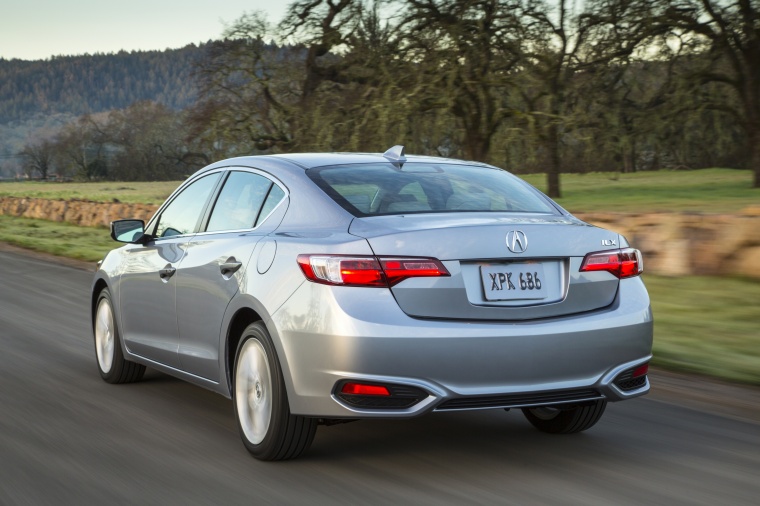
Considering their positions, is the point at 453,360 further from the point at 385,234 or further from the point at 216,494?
the point at 216,494

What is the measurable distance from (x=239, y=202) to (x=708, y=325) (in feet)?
Result: 18.1

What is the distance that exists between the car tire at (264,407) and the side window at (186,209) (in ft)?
4.28

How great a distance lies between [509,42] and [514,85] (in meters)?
1.04

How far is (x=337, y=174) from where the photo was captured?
5445 mm

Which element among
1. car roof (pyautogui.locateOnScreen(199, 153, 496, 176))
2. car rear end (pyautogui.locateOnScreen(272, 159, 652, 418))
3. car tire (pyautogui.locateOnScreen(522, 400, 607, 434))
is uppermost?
car roof (pyautogui.locateOnScreen(199, 153, 496, 176))

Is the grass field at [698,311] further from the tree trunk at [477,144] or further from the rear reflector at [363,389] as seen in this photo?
the rear reflector at [363,389]

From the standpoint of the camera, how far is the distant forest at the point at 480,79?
26.0 meters

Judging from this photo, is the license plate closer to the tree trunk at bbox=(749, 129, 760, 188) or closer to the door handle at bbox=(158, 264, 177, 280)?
the door handle at bbox=(158, 264, 177, 280)

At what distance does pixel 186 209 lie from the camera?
6.44 meters

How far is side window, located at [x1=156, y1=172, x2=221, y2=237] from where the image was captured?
245 inches

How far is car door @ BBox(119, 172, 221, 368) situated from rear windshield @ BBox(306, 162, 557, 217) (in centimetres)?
110

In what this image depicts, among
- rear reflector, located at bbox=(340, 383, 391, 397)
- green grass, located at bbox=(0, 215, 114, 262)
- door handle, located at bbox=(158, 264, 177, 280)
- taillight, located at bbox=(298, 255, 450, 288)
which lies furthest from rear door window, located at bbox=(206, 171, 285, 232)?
green grass, located at bbox=(0, 215, 114, 262)

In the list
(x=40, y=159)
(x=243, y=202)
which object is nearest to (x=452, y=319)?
(x=243, y=202)

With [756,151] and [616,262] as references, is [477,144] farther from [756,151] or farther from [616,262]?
[616,262]
